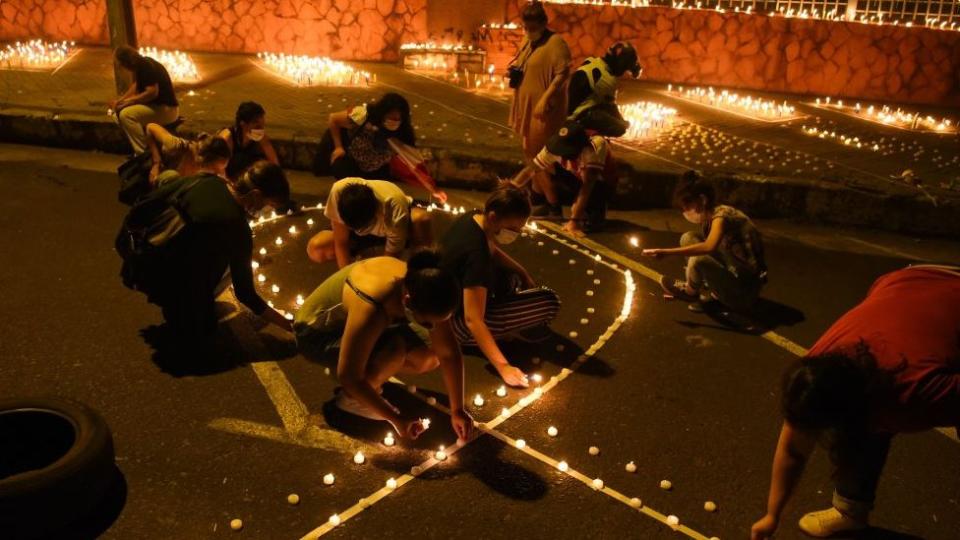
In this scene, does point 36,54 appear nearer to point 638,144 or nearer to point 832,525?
point 638,144

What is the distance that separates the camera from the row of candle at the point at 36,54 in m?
13.0

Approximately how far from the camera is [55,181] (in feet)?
26.8

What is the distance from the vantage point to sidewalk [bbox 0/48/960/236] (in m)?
8.15

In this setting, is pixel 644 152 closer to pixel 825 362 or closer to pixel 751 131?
pixel 751 131

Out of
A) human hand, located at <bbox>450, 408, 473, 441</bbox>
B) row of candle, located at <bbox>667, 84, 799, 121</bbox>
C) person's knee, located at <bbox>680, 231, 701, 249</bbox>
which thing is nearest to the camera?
human hand, located at <bbox>450, 408, 473, 441</bbox>

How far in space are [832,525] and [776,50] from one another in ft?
37.6

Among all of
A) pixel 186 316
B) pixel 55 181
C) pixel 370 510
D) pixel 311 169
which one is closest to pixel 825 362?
pixel 370 510

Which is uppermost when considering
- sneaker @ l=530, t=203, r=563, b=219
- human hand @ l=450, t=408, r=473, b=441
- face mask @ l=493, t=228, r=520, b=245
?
face mask @ l=493, t=228, r=520, b=245

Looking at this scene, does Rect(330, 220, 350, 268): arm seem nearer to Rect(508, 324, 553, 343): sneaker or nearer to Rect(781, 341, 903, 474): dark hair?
Rect(508, 324, 553, 343): sneaker

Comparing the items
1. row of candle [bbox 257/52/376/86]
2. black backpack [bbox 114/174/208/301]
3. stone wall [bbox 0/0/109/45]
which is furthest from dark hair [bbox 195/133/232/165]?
stone wall [bbox 0/0/109/45]

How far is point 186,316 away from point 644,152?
6.02 metres

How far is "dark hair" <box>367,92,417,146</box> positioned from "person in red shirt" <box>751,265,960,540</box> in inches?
161

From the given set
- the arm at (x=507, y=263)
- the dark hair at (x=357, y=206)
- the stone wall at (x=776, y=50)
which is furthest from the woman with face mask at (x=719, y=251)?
the stone wall at (x=776, y=50)

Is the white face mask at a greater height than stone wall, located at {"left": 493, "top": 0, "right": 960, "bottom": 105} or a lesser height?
lesser
